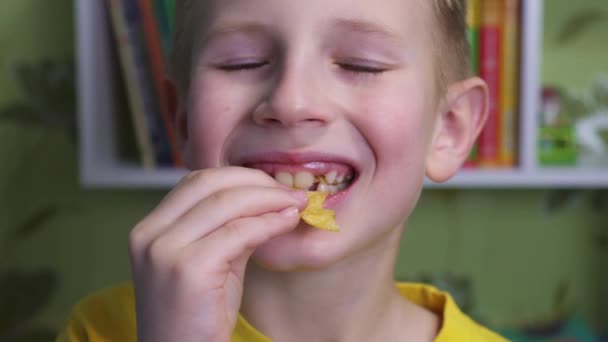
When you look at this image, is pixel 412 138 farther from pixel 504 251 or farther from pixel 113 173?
pixel 504 251

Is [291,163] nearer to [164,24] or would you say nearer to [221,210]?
[221,210]

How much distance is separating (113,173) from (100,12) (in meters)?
0.33

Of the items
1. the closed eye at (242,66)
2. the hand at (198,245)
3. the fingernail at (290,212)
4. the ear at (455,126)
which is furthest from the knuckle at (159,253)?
the ear at (455,126)

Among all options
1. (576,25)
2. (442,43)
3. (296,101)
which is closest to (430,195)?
(576,25)

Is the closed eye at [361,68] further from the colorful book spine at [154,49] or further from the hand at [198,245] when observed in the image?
the colorful book spine at [154,49]

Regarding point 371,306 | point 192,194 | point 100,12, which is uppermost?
point 100,12

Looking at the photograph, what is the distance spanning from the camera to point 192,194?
2.34ft

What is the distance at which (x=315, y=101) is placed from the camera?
0.78 meters

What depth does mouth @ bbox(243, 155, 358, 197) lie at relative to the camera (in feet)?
2.65

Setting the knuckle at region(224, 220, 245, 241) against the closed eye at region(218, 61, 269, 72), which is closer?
the knuckle at region(224, 220, 245, 241)

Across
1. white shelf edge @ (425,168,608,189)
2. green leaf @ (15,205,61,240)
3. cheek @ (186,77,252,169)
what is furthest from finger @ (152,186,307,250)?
green leaf @ (15,205,61,240)

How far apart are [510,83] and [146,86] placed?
0.75 meters

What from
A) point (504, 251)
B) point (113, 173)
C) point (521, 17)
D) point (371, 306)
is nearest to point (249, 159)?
point (371, 306)

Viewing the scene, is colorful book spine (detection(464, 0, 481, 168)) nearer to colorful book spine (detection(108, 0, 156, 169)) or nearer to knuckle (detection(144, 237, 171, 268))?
colorful book spine (detection(108, 0, 156, 169))
